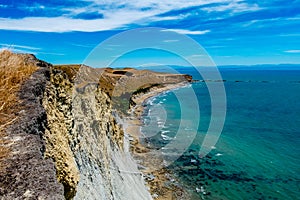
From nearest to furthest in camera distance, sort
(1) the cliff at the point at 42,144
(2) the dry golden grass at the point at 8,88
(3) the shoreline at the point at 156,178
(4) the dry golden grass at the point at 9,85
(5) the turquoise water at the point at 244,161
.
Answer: (1) the cliff at the point at 42,144
(2) the dry golden grass at the point at 8,88
(4) the dry golden grass at the point at 9,85
(3) the shoreline at the point at 156,178
(5) the turquoise water at the point at 244,161

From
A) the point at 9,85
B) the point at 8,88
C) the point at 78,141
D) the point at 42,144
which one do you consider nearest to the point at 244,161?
the point at 78,141

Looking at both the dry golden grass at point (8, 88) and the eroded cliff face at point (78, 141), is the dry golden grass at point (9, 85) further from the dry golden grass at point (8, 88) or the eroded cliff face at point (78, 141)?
the eroded cliff face at point (78, 141)

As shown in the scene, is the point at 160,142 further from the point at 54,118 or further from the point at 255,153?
the point at 54,118

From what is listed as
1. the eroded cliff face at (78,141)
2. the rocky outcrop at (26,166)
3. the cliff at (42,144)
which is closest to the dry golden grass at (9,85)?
the cliff at (42,144)

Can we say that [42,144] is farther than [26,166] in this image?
Yes

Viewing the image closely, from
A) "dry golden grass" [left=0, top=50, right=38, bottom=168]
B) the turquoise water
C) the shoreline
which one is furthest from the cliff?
the turquoise water

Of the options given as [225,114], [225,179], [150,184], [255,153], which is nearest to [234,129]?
[255,153]

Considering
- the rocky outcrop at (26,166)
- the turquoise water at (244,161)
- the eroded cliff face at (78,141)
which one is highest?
the rocky outcrop at (26,166)

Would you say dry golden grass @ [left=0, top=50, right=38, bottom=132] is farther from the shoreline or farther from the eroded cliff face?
the shoreline

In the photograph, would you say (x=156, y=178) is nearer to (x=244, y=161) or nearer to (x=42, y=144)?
(x=244, y=161)

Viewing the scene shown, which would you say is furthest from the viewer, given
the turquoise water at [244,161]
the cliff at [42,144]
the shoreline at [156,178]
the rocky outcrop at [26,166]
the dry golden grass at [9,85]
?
the turquoise water at [244,161]
